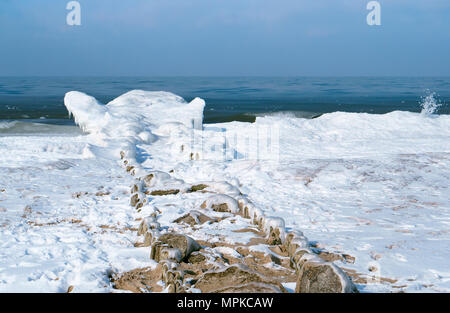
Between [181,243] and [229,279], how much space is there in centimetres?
116

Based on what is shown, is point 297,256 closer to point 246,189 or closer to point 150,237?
point 150,237

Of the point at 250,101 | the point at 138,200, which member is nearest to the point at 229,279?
the point at 138,200

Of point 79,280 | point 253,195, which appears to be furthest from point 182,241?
point 253,195

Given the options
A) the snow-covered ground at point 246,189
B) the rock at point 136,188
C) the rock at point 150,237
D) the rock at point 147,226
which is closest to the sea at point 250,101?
the snow-covered ground at point 246,189

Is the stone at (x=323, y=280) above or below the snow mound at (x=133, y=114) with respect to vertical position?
below

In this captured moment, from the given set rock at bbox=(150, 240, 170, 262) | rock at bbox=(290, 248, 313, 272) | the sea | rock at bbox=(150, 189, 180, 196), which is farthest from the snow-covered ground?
the sea

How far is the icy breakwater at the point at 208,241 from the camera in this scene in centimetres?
402

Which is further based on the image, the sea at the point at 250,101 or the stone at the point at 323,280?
the sea at the point at 250,101

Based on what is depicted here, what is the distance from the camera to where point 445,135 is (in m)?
14.9

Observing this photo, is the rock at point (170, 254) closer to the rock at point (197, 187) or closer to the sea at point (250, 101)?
the rock at point (197, 187)

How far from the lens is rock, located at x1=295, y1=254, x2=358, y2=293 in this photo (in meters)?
3.75

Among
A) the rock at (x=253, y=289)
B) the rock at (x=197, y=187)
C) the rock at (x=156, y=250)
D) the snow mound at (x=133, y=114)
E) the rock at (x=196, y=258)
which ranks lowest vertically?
the rock at (x=196, y=258)
